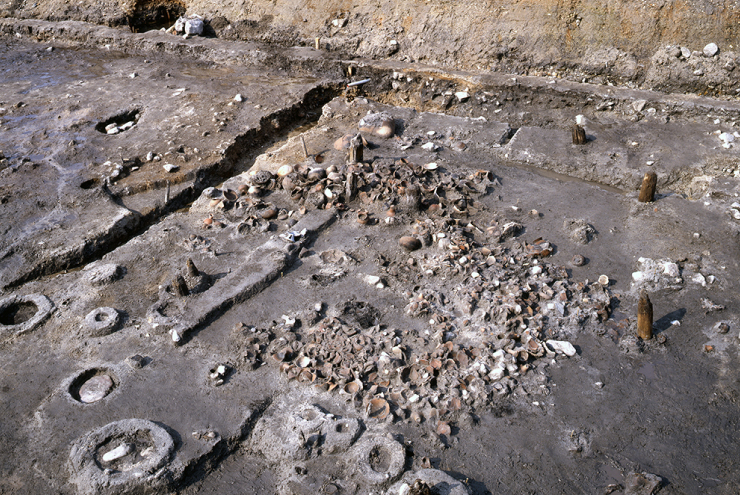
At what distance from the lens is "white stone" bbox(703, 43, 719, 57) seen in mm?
6176

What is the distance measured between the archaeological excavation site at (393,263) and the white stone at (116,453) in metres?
0.01

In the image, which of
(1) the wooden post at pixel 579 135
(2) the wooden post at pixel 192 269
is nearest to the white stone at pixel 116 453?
(2) the wooden post at pixel 192 269

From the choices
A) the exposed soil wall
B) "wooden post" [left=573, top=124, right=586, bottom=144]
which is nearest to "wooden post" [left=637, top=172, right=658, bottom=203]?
"wooden post" [left=573, top=124, right=586, bottom=144]

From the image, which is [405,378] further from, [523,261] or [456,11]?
[456,11]

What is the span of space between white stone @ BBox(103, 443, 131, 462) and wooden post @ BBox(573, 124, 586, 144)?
4.91 metres

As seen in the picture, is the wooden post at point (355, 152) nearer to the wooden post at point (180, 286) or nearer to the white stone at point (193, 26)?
the wooden post at point (180, 286)

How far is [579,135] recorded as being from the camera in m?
5.59

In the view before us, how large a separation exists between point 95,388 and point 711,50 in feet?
23.1

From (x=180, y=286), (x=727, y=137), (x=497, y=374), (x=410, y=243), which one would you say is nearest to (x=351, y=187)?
(x=410, y=243)

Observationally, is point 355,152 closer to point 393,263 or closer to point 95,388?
point 393,263

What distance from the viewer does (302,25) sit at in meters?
8.31

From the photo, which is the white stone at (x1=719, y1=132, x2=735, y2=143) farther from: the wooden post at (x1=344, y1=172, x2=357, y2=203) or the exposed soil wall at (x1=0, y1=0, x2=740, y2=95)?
the wooden post at (x1=344, y1=172, x2=357, y2=203)

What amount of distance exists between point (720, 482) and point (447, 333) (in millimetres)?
1674

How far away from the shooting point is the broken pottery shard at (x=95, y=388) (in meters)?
3.36
